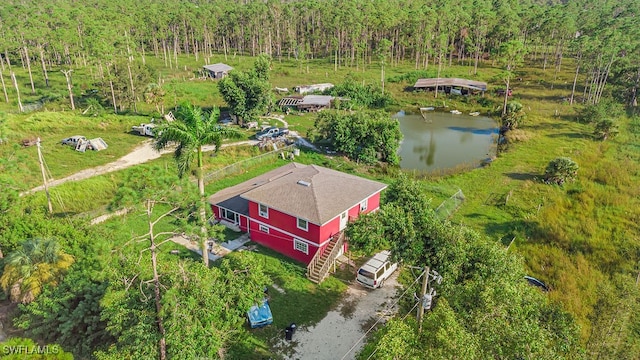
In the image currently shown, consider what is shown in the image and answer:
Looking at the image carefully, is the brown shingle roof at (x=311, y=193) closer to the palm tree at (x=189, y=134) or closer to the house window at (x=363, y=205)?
the house window at (x=363, y=205)

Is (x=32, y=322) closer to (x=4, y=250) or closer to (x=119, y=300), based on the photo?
(x=119, y=300)

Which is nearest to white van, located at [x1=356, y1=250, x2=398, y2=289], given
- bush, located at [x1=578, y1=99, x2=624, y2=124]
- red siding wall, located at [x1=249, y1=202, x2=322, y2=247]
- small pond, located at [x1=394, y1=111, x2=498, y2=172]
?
red siding wall, located at [x1=249, y1=202, x2=322, y2=247]

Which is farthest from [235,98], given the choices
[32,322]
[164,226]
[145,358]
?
[145,358]

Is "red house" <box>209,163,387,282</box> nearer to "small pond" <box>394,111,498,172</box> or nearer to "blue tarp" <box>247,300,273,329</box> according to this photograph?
"blue tarp" <box>247,300,273,329</box>

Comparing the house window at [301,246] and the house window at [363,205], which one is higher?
the house window at [363,205]

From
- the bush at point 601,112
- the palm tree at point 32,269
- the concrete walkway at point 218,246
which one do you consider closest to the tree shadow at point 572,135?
the bush at point 601,112

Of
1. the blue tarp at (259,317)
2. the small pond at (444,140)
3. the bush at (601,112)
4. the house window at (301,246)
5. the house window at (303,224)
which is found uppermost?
the bush at (601,112)
